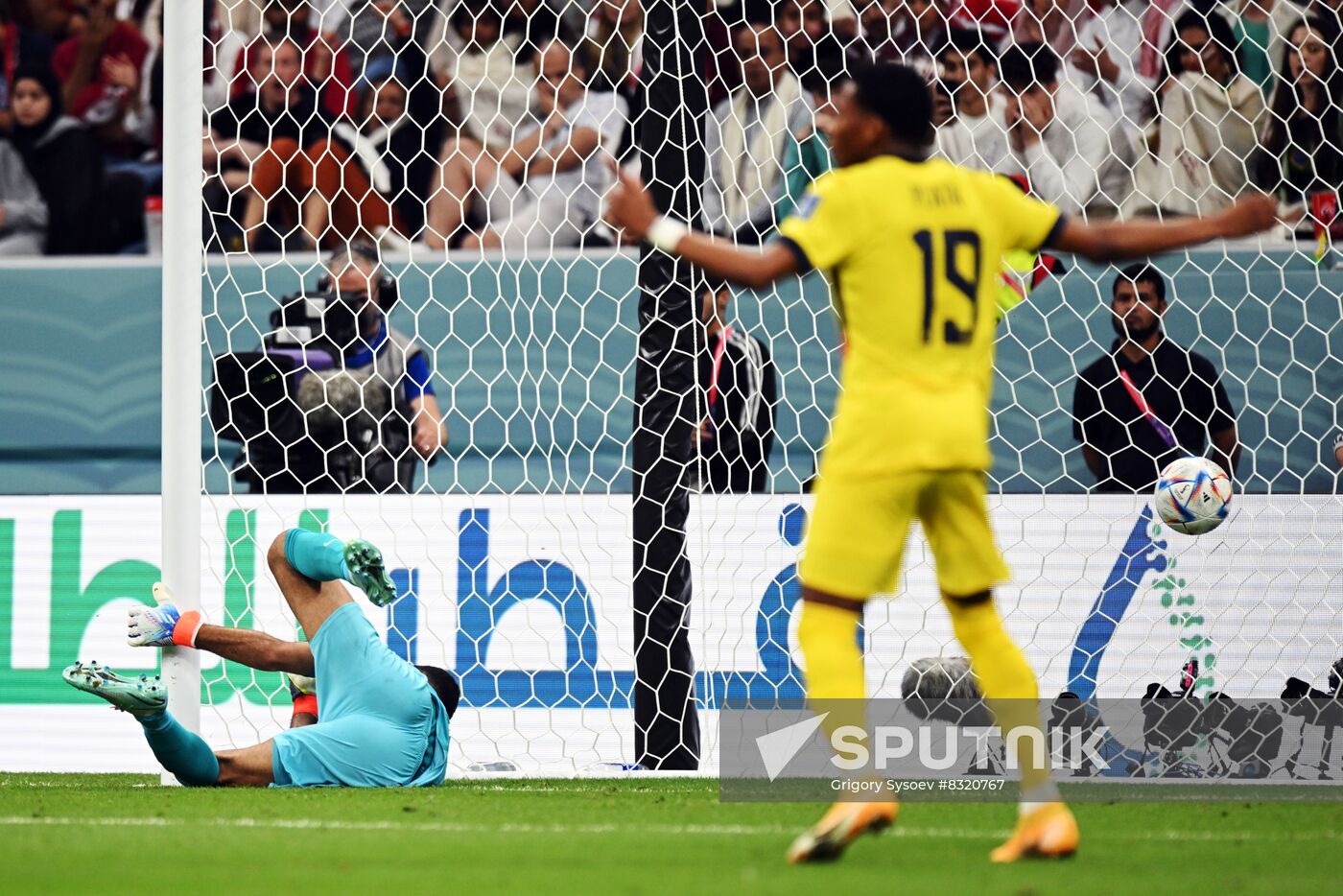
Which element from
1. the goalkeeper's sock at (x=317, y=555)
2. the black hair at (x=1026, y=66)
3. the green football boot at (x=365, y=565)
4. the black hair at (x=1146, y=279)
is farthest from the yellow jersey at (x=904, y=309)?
the black hair at (x=1026, y=66)

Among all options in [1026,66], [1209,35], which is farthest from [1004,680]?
[1209,35]

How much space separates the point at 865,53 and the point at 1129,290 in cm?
147

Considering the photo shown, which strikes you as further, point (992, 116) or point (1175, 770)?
point (992, 116)

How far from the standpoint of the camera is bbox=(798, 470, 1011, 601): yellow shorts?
3.15m

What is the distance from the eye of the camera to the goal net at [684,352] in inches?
233

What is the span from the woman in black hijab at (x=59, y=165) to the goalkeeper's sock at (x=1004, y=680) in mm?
6914

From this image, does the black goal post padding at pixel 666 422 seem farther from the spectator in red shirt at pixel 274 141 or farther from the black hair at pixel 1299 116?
the black hair at pixel 1299 116

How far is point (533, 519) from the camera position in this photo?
6188 millimetres

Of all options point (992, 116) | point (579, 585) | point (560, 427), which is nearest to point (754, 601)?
point (579, 585)

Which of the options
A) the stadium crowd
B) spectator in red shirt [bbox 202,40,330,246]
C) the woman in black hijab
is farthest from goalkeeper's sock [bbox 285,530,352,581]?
the woman in black hijab

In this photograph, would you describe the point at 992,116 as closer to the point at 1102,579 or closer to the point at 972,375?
the point at 1102,579

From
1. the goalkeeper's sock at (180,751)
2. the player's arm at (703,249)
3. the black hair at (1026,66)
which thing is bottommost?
the goalkeeper's sock at (180,751)

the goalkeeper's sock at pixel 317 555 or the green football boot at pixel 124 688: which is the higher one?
the goalkeeper's sock at pixel 317 555

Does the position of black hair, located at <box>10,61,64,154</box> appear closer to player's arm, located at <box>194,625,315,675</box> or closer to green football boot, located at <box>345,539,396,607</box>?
player's arm, located at <box>194,625,315,675</box>
